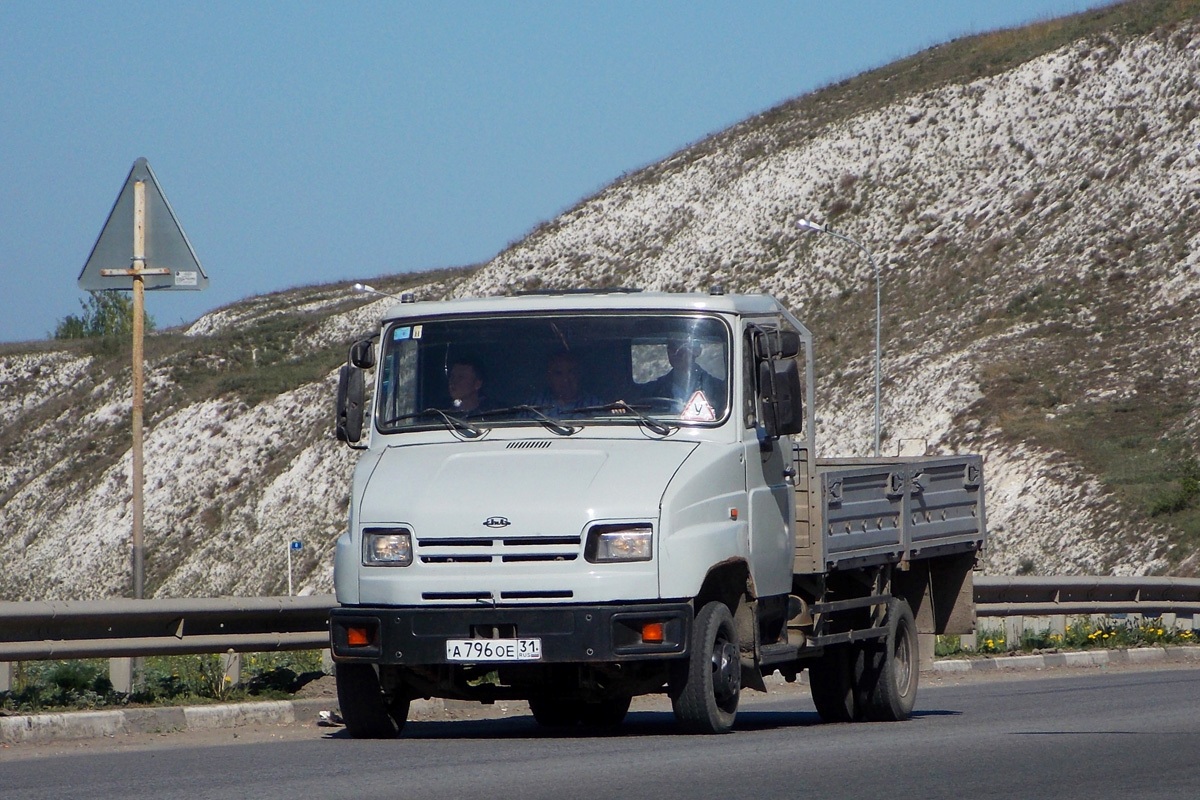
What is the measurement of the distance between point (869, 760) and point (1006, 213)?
195 ft

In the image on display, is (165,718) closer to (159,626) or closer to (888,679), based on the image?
(159,626)

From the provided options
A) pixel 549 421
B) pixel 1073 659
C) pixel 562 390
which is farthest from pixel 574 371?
pixel 1073 659

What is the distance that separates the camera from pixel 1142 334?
176 ft

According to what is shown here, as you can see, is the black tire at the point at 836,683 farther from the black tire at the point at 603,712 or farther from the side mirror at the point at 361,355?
the side mirror at the point at 361,355

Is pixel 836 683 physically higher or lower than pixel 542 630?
lower

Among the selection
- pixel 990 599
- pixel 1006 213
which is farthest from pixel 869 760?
pixel 1006 213

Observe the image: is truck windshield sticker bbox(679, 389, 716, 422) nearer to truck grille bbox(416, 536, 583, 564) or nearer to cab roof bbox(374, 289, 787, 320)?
cab roof bbox(374, 289, 787, 320)

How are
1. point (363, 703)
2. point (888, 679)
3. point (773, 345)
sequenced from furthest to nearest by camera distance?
point (888, 679)
point (773, 345)
point (363, 703)

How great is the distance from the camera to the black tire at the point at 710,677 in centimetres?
961

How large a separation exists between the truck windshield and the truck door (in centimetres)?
20

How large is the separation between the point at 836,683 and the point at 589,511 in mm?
3536

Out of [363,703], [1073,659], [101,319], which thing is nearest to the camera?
[363,703]

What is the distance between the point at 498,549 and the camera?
9406 mm

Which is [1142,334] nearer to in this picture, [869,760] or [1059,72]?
[1059,72]
